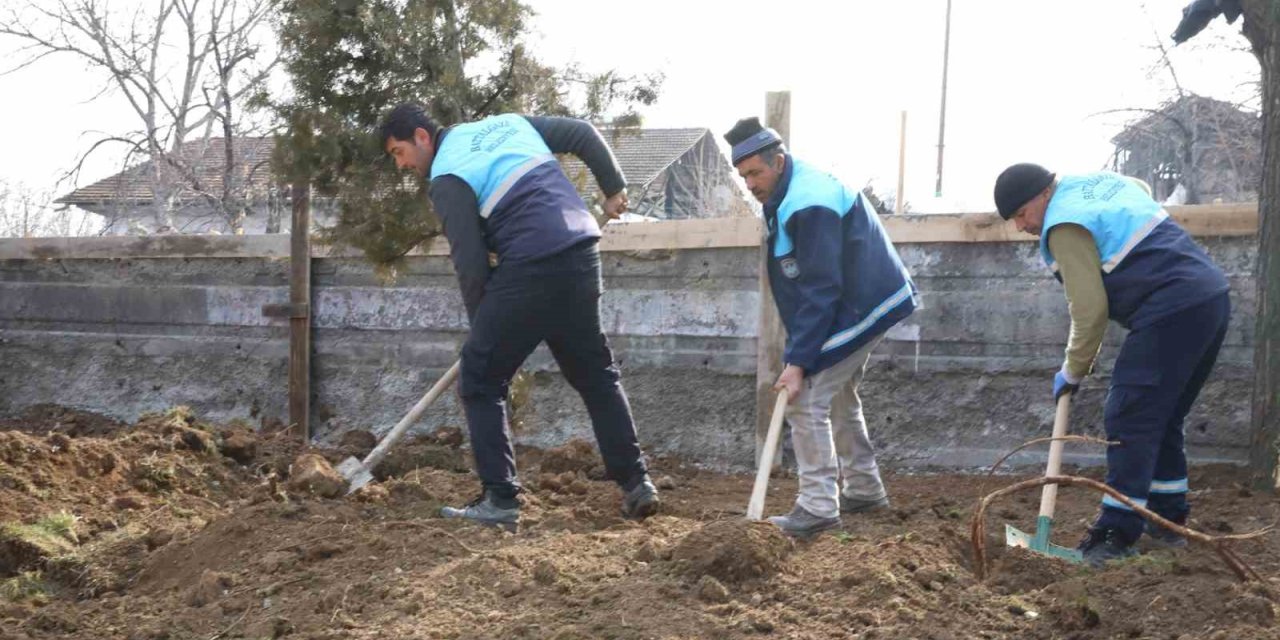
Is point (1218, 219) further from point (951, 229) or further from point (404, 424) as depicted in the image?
point (404, 424)

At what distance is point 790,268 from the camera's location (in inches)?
182

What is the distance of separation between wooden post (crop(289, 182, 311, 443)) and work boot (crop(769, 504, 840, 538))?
12.9 ft

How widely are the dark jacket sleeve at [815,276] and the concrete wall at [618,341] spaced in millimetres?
2077

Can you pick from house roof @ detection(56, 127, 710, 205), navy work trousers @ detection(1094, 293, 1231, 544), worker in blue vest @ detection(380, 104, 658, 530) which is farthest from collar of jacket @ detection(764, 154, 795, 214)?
house roof @ detection(56, 127, 710, 205)

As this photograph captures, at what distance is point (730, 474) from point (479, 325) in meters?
2.57

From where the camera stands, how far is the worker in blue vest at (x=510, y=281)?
4.54 metres

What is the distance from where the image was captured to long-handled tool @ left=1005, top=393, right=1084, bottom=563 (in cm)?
437

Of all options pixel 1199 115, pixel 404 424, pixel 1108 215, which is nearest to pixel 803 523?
pixel 1108 215

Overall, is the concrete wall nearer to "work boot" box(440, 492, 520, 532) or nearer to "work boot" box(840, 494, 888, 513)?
"work boot" box(840, 494, 888, 513)

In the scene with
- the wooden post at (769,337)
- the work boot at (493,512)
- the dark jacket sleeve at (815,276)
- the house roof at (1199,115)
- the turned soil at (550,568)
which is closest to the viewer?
the turned soil at (550,568)

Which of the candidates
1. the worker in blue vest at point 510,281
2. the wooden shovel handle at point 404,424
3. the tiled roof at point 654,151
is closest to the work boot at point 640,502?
the worker in blue vest at point 510,281

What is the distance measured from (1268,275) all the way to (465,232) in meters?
3.52

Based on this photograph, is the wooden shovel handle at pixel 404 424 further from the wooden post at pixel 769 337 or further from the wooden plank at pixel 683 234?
the wooden post at pixel 769 337

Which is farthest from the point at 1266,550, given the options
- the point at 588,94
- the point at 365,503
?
the point at 588,94
